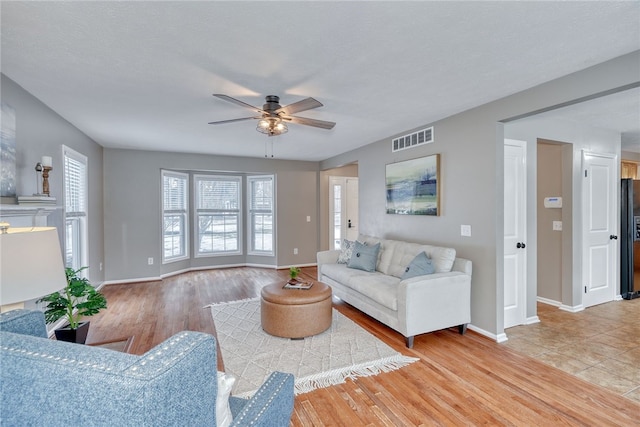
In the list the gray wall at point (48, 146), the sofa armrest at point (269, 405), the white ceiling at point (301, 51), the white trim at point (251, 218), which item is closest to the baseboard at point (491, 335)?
the white ceiling at point (301, 51)

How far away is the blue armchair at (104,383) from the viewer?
683 mm

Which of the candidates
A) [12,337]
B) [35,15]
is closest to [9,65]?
[35,15]

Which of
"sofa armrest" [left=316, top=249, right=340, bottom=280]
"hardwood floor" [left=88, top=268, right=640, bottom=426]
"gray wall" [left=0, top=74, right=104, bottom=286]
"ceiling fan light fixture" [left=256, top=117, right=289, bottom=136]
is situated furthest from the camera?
"sofa armrest" [left=316, top=249, right=340, bottom=280]

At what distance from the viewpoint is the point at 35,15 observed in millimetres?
1659

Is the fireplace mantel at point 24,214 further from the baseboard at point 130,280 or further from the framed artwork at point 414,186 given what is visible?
the framed artwork at point 414,186

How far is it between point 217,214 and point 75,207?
2793 millimetres

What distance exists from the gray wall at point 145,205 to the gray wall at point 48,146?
0.44 meters

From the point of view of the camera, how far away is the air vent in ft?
12.7

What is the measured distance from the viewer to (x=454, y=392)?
223 cm

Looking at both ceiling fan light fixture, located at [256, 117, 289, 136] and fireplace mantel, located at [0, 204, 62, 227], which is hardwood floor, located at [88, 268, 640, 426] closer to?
fireplace mantel, located at [0, 204, 62, 227]

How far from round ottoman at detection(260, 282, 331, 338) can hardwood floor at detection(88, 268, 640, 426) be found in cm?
64

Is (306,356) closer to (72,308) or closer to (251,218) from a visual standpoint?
(72,308)

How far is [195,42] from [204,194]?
500 cm

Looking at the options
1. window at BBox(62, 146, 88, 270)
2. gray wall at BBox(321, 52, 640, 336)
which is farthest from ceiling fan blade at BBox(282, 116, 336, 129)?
window at BBox(62, 146, 88, 270)
